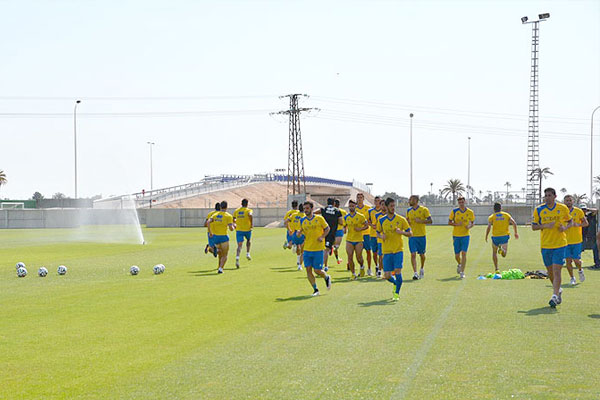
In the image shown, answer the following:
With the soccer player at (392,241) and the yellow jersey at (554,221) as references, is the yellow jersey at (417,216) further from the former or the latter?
the yellow jersey at (554,221)

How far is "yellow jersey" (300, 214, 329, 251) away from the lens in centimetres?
1460

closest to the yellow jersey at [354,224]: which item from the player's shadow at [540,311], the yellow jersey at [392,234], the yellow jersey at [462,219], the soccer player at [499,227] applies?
the yellow jersey at [462,219]

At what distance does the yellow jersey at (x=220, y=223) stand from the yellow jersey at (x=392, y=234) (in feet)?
24.2

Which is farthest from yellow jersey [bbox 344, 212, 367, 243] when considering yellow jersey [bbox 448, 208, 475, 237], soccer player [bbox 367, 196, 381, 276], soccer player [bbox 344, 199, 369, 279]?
yellow jersey [bbox 448, 208, 475, 237]

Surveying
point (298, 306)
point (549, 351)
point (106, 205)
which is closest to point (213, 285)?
point (298, 306)

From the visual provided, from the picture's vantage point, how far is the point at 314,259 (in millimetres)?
14695

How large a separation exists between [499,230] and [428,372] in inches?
487

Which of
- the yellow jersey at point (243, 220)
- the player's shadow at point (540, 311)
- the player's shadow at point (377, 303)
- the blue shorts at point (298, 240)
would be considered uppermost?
the yellow jersey at point (243, 220)

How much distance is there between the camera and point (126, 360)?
28.4ft

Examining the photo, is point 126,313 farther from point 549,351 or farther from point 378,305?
point 549,351

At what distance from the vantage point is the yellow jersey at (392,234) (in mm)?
14297

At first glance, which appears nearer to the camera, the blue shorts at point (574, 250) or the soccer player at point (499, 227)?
the blue shorts at point (574, 250)

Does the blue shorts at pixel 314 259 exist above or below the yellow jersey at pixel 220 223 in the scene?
below

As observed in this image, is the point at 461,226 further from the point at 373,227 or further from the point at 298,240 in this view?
the point at 298,240
